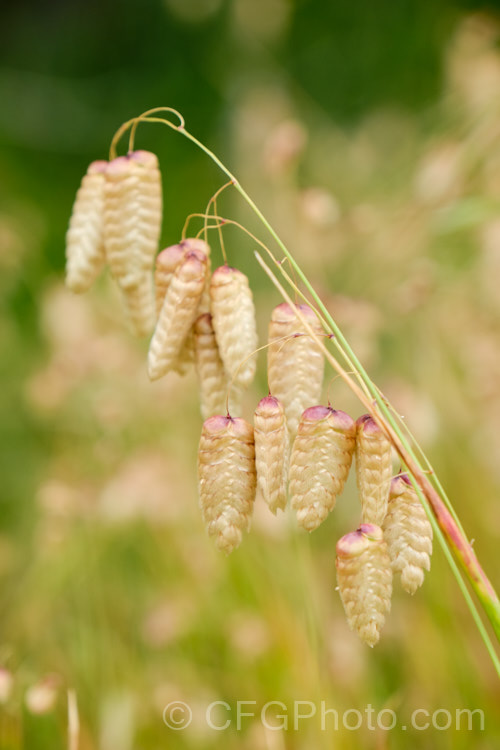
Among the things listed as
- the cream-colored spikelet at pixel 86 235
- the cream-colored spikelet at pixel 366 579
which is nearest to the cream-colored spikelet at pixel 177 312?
the cream-colored spikelet at pixel 86 235

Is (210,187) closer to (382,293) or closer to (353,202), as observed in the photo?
(353,202)

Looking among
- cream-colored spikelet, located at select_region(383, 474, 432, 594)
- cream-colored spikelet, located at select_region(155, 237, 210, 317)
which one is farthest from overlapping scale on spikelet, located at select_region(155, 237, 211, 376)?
cream-colored spikelet, located at select_region(383, 474, 432, 594)

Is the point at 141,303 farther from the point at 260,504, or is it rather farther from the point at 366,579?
the point at 260,504

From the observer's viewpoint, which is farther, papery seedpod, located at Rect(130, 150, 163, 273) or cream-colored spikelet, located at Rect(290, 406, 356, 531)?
papery seedpod, located at Rect(130, 150, 163, 273)

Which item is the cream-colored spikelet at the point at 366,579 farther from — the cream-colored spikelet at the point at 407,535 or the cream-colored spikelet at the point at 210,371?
the cream-colored spikelet at the point at 210,371

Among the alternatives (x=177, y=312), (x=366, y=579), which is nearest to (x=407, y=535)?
(x=366, y=579)

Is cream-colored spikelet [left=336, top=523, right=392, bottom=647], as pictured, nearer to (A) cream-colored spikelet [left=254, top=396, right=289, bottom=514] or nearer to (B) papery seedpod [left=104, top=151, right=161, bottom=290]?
(A) cream-colored spikelet [left=254, top=396, right=289, bottom=514]

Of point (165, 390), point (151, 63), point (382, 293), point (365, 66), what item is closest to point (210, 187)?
point (365, 66)
